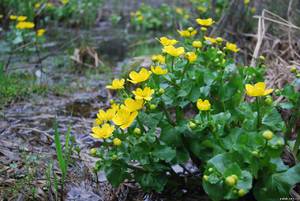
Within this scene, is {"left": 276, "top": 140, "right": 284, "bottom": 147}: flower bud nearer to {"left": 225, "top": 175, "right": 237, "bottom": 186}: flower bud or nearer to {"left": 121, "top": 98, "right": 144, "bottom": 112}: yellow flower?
{"left": 225, "top": 175, "right": 237, "bottom": 186}: flower bud

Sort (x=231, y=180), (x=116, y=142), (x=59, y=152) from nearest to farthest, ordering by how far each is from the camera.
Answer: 1. (x=231, y=180)
2. (x=116, y=142)
3. (x=59, y=152)

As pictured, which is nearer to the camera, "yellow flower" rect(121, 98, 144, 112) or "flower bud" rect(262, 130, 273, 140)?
"flower bud" rect(262, 130, 273, 140)

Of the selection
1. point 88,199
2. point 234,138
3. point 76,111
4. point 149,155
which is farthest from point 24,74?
point 234,138

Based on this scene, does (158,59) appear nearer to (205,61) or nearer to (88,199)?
(205,61)

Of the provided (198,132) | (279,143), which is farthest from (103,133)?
(279,143)

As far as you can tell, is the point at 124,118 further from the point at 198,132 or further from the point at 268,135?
the point at 268,135

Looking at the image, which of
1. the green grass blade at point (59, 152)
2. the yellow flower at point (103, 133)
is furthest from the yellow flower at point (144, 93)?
the green grass blade at point (59, 152)

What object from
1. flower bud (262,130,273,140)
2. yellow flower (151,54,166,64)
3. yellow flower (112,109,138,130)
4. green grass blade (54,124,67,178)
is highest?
yellow flower (151,54,166,64)

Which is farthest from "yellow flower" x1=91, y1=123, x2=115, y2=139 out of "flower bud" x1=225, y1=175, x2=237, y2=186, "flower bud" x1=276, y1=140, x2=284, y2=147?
"flower bud" x1=276, y1=140, x2=284, y2=147
